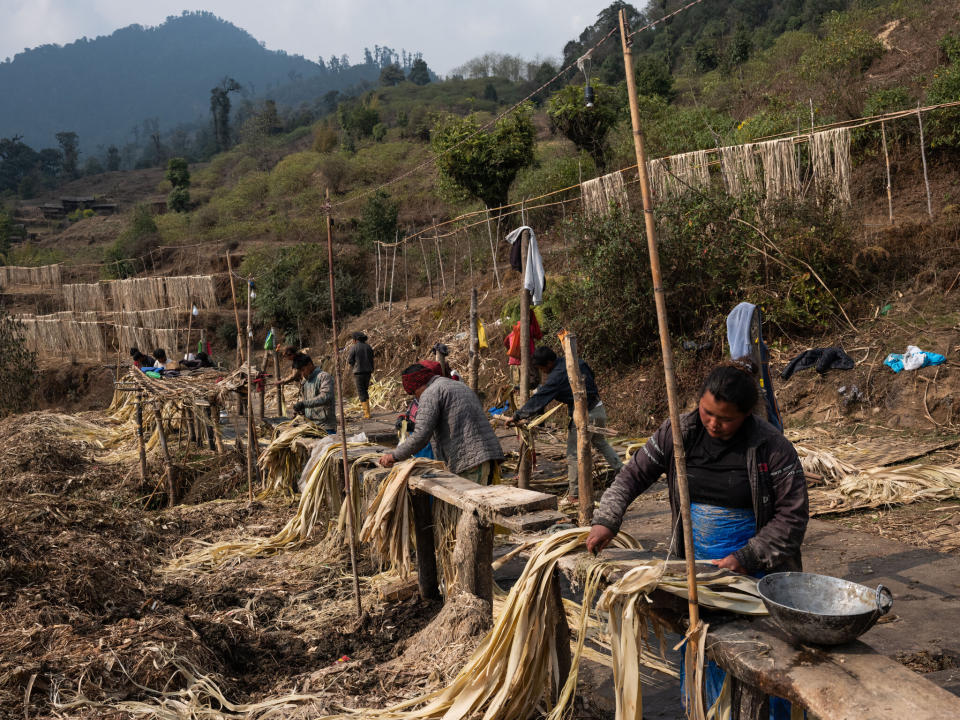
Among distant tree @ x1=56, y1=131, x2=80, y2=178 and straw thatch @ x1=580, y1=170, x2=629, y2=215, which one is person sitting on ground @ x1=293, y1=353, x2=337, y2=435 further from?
distant tree @ x1=56, y1=131, x2=80, y2=178

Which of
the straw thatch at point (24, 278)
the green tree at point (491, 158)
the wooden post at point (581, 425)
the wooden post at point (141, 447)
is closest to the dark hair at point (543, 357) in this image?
the wooden post at point (581, 425)

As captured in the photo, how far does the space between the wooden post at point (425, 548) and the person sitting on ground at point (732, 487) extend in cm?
203

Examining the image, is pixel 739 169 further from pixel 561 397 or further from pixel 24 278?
pixel 24 278

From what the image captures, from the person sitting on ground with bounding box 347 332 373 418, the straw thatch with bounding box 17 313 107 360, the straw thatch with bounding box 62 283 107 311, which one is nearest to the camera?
the person sitting on ground with bounding box 347 332 373 418

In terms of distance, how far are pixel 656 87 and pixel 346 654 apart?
1034 inches

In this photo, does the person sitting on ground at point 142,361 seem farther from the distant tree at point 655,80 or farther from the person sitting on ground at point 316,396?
the distant tree at point 655,80

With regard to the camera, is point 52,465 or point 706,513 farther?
point 52,465

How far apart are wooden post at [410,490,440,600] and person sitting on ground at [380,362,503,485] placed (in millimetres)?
341

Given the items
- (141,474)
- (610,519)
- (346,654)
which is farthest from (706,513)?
(141,474)

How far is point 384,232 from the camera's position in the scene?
25297 millimetres

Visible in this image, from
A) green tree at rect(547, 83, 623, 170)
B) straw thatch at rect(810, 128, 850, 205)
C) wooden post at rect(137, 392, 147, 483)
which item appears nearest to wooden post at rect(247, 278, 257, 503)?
wooden post at rect(137, 392, 147, 483)

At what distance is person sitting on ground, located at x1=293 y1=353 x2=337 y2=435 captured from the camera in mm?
7480

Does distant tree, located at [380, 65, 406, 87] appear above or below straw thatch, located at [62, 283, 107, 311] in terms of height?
above

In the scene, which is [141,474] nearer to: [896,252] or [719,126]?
[896,252]
